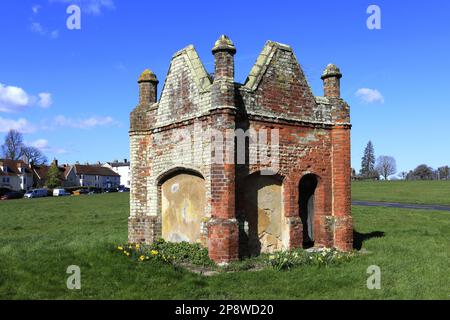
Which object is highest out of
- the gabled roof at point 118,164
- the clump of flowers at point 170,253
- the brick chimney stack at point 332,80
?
the gabled roof at point 118,164

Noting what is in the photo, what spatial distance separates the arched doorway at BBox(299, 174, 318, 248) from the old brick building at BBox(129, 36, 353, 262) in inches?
1.2

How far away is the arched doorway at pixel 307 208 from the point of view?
1296 centimetres

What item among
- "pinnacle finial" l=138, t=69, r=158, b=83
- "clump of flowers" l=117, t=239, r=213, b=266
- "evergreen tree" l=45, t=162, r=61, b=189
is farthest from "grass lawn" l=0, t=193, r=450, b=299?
"evergreen tree" l=45, t=162, r=61, b=189

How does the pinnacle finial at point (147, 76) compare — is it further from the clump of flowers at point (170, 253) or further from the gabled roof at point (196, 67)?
the clump of flowers at point (170, 253)

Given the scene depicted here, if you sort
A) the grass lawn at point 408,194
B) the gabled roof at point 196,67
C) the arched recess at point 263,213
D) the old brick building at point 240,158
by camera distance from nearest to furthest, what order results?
1. the old brick building at point 240,158
2. the arched recess at point 263,213
3. the gabled roof at point 196,67
4. the grass lawn at point 408,194

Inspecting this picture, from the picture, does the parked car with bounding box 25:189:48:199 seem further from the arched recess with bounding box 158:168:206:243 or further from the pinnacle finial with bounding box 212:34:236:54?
the pinnacle finial with bounding box 212:34:236:54

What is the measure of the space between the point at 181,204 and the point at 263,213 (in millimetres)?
Result: 2528

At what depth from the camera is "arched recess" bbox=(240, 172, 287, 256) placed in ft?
37.3

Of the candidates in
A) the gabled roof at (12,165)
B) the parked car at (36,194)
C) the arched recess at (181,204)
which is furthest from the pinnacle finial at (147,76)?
the gabled roof at (12,165)

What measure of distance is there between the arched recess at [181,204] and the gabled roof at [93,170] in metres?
94.6

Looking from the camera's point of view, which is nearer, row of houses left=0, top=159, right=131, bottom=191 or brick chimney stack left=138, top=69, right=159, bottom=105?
brick chimney stack left=138, top=69, right=159, bottom=105

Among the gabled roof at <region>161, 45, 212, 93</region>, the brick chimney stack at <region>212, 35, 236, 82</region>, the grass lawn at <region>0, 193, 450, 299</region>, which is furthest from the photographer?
the gabled roof at <region>161, 45, 212, 93</region>
